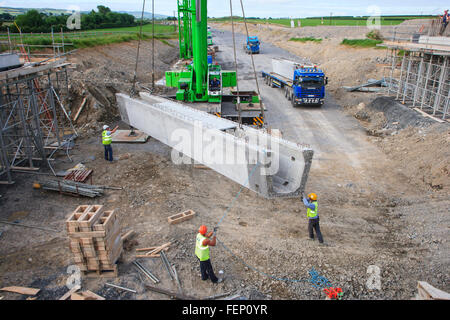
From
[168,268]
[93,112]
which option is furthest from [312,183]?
[93,112]

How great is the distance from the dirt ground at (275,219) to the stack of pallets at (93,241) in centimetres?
33

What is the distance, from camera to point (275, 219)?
970cm

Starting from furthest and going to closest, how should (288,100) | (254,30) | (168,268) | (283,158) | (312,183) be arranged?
(254,30) → (288,100) → (312,183) → (283,158) → (168,268)

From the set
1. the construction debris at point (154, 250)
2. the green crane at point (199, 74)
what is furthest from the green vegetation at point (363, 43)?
the construction debris at point (154, 250)

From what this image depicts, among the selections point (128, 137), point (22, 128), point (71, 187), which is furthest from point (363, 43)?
point (71, 187)

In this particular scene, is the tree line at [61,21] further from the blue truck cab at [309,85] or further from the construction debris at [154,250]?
the construction debris at [154,250]

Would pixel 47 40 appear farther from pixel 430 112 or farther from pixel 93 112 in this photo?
pixel 430 112

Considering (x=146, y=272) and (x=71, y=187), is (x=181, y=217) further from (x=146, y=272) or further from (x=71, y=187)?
(x=71, y=187)

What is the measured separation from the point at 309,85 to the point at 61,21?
122ft

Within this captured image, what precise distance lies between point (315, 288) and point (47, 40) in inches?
1041

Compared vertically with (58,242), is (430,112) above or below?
above

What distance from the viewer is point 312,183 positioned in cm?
1205

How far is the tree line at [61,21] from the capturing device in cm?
3864

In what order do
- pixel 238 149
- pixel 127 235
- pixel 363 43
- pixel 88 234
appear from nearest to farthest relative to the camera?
pixel 88 234 → pixel 127 235 → pixel 238 149 → pixel 363 43
